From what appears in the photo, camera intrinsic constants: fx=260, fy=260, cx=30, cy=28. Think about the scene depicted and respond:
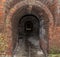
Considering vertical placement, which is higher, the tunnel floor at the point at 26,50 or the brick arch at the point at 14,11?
the brick arch at the point at 14,11

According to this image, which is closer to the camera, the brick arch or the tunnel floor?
the brick arch

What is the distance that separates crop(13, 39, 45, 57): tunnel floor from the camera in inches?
425

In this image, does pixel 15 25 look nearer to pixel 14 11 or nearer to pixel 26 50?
pixel 14 11

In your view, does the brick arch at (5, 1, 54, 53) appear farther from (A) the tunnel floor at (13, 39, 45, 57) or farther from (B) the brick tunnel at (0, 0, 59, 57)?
(A) the tunnel floor at (13, 39, 45, 57)

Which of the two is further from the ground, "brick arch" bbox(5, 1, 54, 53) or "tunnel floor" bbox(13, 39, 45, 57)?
"brick arch" bbox(5, 1, 54, 53)

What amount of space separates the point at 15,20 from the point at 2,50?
1.53m

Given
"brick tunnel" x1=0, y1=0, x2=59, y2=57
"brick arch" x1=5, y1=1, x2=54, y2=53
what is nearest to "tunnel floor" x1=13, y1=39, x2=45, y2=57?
"brick tunnel" x1=0, y1=0, x2=59, y2=57

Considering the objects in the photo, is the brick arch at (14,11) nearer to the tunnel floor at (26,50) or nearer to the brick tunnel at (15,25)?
the brick tunnel at (15,25)

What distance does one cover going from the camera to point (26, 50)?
36.9ft

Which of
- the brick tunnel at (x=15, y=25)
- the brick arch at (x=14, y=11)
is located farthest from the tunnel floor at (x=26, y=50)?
the brick arch at (x=14, y=11)

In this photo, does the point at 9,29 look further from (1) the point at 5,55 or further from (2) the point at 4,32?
(1) the point at 5,55

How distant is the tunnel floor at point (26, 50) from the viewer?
1079 cm

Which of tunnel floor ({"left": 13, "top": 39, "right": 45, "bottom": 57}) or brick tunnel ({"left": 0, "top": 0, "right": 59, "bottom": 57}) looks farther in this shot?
tunnel floor ({"left": 13, "top": 39, "right": 45, "bottom": 57})

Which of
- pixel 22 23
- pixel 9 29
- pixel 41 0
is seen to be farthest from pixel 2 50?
pixel 22 23
